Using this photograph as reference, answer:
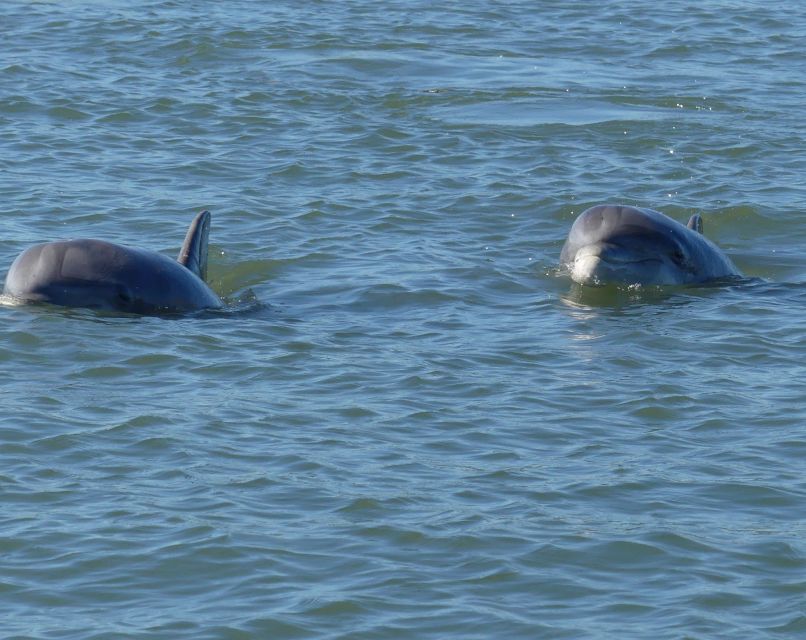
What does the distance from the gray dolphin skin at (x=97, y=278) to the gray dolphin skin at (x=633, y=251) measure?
366 centimetres

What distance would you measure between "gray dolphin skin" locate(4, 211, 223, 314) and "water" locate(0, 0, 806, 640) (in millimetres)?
187

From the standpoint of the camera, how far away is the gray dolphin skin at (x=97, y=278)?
1317cm

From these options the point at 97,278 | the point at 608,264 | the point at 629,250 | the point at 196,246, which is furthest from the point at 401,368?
the point at 629,250

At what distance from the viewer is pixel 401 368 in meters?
12.5

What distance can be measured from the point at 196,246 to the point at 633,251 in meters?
3.80

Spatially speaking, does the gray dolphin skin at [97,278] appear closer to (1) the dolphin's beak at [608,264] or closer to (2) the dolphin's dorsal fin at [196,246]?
(2) the dolphin's dorsal fin at [196,246]

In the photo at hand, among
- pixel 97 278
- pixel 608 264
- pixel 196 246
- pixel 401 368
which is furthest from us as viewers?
pixel 608 264

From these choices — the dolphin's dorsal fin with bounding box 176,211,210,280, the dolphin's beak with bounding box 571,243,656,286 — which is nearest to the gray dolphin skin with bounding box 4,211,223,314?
the dolphin's dorsal fin with bounding box 176,211,210,280

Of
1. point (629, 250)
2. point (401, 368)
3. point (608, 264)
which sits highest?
point (629, 250)

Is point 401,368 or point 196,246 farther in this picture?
point 196,246

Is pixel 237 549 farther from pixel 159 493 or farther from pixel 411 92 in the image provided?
pixel 411 92

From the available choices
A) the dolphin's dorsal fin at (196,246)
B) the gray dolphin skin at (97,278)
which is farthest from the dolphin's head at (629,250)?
the gray dolphin skin at (97,278)

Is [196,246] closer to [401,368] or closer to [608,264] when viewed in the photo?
[401,368]

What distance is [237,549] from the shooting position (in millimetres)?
9031
